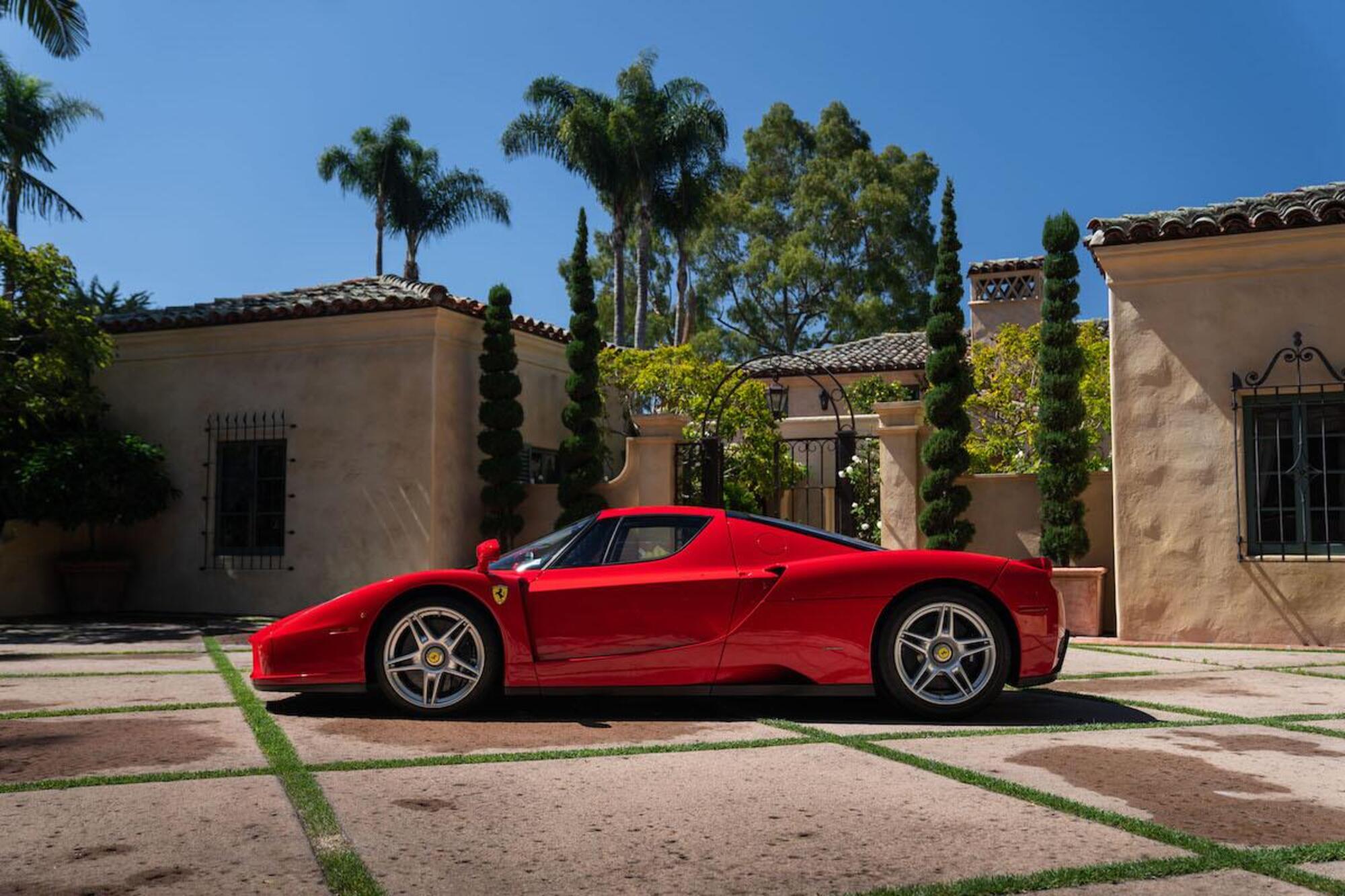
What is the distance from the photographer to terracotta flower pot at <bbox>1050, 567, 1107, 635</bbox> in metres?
11.7

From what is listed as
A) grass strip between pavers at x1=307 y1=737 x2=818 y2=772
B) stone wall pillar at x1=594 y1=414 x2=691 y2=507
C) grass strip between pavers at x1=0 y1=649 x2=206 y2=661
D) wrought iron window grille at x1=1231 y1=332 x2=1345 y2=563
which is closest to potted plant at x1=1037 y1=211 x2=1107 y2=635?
wrought iron window grille at x1=1231 y1=332 x2=1345 y2=563

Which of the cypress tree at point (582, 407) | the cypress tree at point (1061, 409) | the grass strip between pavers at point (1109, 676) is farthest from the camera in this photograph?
the cypress tree at point (582, 407)

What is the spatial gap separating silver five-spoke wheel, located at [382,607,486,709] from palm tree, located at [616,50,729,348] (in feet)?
90.9

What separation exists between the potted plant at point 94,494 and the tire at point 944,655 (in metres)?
11.6

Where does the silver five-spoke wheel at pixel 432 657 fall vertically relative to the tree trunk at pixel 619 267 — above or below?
below

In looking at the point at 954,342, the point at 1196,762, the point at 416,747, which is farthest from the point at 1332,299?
the point at 416,747

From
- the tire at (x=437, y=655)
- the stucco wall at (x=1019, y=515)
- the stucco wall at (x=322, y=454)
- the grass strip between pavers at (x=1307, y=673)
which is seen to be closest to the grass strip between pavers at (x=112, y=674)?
the tire at (x=437, y=655)

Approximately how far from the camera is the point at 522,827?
3.70 meters

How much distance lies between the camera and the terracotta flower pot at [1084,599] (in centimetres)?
1172

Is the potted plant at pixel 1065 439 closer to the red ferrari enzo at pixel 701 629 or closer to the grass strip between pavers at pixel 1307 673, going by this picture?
the grass strip between pavers at pixel 1307 673

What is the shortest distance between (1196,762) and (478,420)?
38.2 feet

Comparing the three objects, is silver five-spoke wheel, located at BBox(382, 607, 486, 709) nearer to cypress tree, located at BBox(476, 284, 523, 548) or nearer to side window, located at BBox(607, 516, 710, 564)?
side window, located at BBox(607, 516, 710, 564)

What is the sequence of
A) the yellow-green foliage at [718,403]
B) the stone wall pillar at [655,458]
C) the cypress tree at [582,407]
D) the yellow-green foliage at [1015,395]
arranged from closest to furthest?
the stone wall pillar at [655,458] < the cypress tree at [582,407] < the yellow-green foliage at [1015,395] < the yellow-green foliage at [718,403]

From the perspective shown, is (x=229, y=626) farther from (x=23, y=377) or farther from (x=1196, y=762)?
(x=1196, y=762)
